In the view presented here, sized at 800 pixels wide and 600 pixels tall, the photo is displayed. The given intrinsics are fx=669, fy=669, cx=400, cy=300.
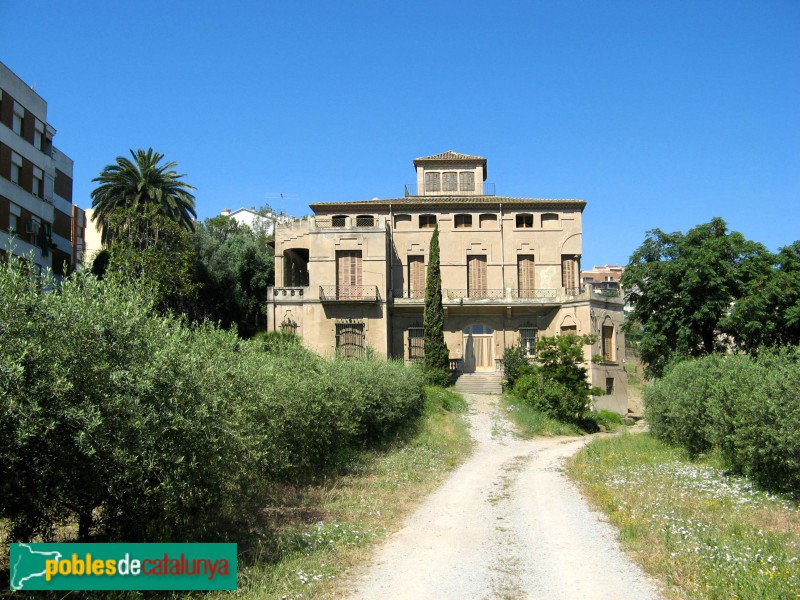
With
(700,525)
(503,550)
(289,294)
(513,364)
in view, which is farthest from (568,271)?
(503,550)

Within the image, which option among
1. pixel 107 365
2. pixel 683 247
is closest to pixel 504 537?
pixel 107 365

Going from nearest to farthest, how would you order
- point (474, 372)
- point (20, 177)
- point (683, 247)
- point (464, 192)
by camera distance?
point (683, 247) → point (20, 177) → point (474, 372) → point (464, 192)

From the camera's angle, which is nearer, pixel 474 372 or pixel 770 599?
pixel 770 599

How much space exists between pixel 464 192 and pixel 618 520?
111 ft

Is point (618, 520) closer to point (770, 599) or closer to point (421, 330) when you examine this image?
point (770, 599)

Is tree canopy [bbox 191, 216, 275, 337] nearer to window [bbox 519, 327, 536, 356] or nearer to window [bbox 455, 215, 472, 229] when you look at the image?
window [bbox 455, 215, 472, 229]

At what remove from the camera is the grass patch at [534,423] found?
85.2ft

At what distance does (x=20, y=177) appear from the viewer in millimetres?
28438

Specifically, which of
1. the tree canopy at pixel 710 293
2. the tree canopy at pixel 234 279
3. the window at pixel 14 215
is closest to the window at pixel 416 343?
the tree canopy at pixel 234 279

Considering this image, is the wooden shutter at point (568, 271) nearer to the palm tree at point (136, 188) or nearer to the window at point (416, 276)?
the window at point (416, 276)

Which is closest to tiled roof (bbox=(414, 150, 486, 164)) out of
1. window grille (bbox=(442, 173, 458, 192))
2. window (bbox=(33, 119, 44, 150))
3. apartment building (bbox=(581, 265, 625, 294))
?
window grille (bbox=(442, 173, 458, 192))

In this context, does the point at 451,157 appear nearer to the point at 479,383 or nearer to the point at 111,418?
the point at 479,383

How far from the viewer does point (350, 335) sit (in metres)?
35.5

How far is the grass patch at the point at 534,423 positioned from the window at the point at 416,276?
11.5 m
